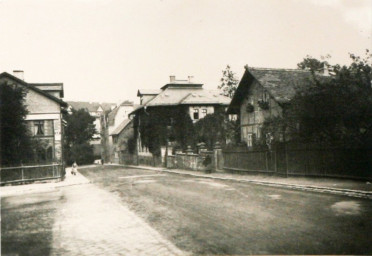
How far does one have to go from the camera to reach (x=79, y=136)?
77.7 meters

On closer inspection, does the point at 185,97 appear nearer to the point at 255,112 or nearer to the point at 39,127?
the point at 255,112

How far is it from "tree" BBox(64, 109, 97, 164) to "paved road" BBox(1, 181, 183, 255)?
6002cm

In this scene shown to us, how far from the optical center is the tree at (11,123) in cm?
2419

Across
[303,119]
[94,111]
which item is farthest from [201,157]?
[94,111]

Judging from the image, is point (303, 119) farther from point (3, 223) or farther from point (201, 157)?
point (3, 223)

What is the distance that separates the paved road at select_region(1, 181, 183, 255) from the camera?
719 cm

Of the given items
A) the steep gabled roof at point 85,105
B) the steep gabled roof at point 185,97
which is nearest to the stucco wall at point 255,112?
the steep gabled roof at point 185,97

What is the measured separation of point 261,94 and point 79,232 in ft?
75.4

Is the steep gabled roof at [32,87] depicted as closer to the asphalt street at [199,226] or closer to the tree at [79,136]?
the asphalt street at [199,226]

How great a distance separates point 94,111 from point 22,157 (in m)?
89.1

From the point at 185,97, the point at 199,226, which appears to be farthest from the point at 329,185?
the point at 185,97

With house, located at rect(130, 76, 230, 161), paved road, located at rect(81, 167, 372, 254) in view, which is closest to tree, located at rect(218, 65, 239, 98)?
house, located at rect(130, 76, 230, 161)

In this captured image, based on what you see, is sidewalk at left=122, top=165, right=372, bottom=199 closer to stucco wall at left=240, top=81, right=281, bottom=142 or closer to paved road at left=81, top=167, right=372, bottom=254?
paved road at left=81, top=167, right=372, bottom=254

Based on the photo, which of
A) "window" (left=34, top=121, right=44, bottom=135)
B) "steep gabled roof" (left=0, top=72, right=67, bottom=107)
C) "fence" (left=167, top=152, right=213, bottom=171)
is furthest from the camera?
"window" (left=34, top=121, right=44, bottom=135)
